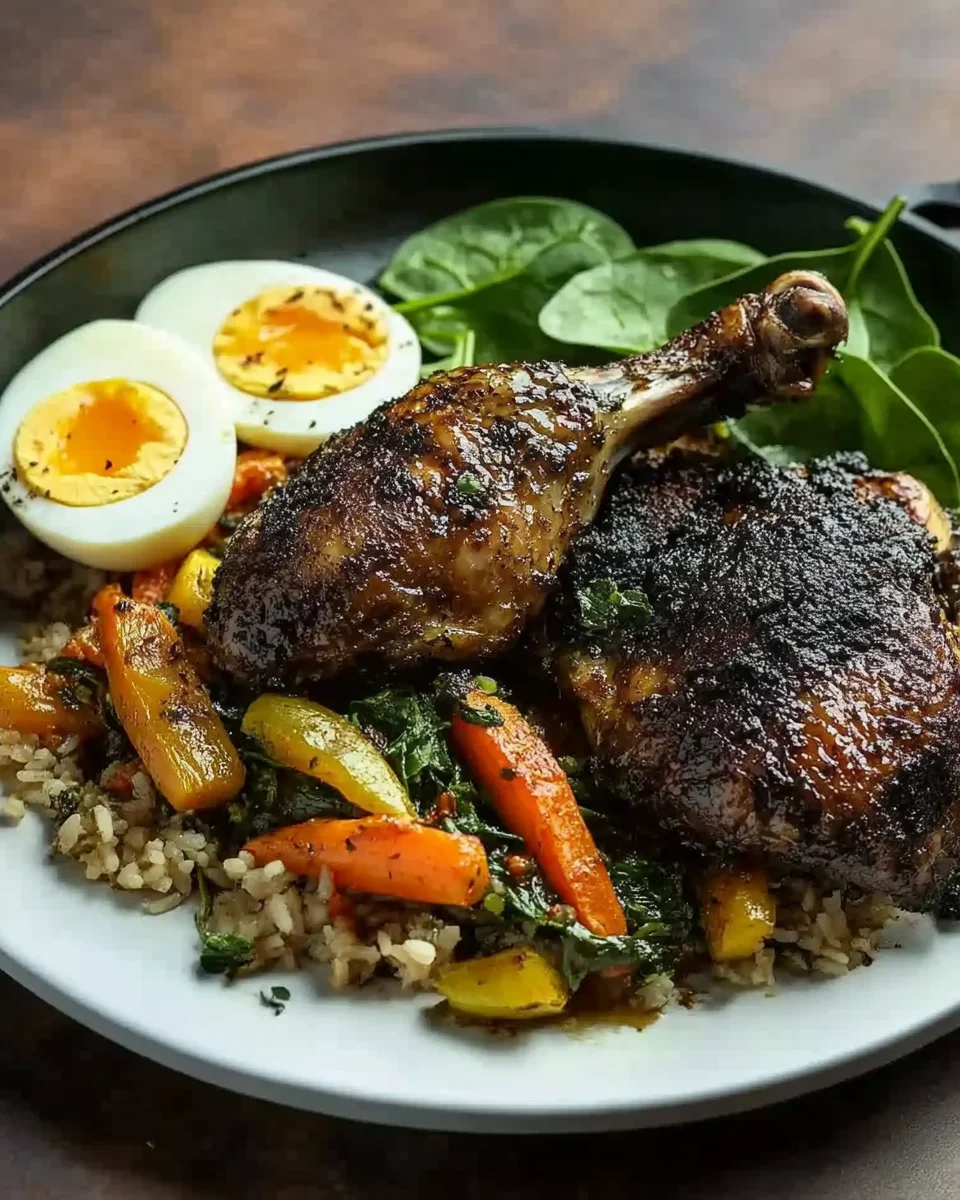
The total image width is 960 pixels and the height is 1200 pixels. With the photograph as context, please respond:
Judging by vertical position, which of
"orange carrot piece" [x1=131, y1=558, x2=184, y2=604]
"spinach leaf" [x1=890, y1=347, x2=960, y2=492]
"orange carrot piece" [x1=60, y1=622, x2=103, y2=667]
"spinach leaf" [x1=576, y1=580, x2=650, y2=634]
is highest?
"spinach leaf" [x1=890, y1=347, x2=960, y2=492]

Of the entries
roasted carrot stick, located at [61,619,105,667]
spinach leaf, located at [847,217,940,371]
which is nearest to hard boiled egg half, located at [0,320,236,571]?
roasted carrot stick, located at [61,619,105,667]

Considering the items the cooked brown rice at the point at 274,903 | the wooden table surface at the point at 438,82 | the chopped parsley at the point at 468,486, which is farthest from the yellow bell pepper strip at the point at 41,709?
the wooden table surface at the point at 438,82

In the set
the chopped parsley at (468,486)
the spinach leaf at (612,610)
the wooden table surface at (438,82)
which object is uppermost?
the wooden table surface at (438,82)

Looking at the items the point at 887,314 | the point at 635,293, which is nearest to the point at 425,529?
the point at 635,293

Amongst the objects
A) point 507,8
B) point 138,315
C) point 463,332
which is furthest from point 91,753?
point 507,8

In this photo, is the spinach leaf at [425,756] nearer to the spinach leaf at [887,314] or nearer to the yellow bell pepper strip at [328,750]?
the yellow bell pepper strip at [328,750]

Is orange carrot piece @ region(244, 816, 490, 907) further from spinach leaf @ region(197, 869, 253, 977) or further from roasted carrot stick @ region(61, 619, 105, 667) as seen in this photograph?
roasted carrot stick @ region(61, 619, 105, 667)

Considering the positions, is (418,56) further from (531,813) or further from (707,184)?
(531,813)

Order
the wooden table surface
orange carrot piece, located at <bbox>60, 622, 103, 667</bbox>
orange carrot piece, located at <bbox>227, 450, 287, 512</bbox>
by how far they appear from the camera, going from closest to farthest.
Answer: orange carrot piece, located at <bbox>60, 622, 103, 667</bbox>
orange carrot piece, located at <bbox>227, 450, 287, 512</bbox>
the wooden table surface
